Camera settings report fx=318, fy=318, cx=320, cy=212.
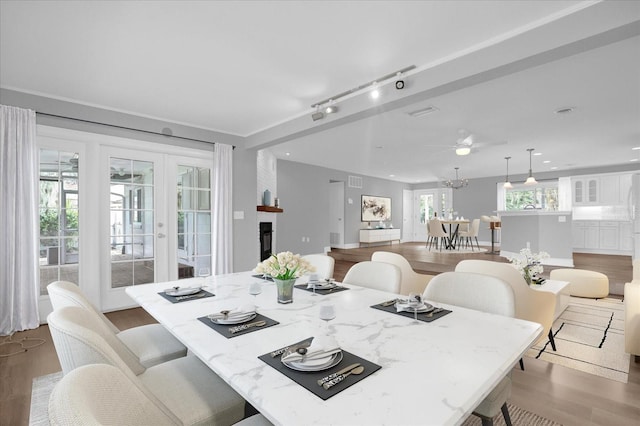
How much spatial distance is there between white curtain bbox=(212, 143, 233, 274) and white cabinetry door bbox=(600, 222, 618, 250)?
9.67 metres

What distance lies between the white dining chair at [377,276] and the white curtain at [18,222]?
3408mm

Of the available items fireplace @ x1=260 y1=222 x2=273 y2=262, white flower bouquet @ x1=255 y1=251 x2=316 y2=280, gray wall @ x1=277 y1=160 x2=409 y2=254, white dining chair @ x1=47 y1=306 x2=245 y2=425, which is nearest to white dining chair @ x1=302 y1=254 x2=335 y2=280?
white flower bouquet @ x1=255 y1=251 x2=316 y2=280

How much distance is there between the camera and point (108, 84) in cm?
324

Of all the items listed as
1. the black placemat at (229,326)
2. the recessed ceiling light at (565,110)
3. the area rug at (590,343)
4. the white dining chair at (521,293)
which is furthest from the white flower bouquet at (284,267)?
the recessed ceiling light at (565,110)

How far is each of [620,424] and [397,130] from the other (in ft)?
13.9

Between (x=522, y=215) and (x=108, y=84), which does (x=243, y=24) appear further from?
(x=522, y=215)

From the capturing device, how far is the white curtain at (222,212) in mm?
4734

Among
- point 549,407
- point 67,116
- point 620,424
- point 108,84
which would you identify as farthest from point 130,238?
point 620,424

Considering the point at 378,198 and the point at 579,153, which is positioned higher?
the point at 579,153

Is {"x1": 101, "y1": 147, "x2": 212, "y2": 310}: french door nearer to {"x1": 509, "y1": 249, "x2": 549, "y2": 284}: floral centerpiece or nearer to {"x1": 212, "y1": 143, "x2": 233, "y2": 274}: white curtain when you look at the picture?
{"x1": 212, "y1": 143, "x2": 233, "y2": 274}: white curtain

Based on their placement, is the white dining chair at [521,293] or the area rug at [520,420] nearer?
the area rug at [520,420]

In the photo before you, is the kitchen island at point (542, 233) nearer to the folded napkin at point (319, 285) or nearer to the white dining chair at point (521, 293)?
the white dining chair at point (521, 293)

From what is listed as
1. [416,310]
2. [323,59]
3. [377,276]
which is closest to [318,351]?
[416,310]

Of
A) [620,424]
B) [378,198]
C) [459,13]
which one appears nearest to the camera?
[620,424]
